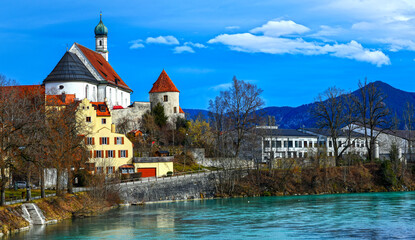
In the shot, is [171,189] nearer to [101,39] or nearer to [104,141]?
[104,141]

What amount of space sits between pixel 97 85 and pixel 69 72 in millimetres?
5482

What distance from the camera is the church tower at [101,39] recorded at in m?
115

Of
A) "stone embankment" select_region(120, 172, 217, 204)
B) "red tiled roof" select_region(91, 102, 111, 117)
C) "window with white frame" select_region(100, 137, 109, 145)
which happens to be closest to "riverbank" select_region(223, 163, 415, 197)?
"stone embankment" select_region(120, 172, 217, 204)

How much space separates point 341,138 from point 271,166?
113 feet

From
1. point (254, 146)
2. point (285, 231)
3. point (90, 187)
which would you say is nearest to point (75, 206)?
point (90, 187)

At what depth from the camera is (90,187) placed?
190ft

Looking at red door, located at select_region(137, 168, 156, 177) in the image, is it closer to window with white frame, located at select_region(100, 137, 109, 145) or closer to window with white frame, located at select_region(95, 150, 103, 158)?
window with white frame, located at select_region(95, 150, 103, 158)

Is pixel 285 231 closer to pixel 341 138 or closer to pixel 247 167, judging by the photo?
pixel 247 167

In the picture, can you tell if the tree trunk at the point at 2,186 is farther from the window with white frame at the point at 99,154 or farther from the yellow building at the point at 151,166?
the yellow building at the point at 151,166

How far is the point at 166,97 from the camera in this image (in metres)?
95.2

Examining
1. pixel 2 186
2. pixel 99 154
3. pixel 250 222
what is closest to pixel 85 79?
pixel 99 154

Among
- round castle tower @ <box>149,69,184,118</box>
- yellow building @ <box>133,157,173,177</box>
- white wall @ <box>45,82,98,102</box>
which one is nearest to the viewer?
yellow building @ <box>133,157,173,177</box>

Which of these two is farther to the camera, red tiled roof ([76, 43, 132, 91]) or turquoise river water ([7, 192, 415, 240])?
red tiled roof ([76, 43, 132, 91])

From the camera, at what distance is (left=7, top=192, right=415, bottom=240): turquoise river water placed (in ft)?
127
